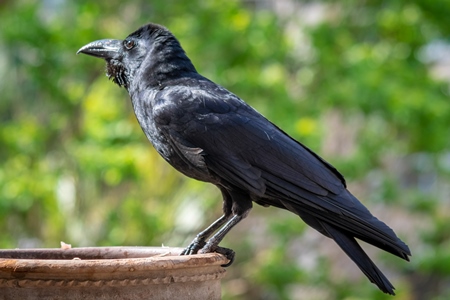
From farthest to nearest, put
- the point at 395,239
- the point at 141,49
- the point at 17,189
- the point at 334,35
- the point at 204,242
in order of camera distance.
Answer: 1. the point at 334,35
2. the point at 17,189
3. the point at 141,49
4. the point at 204,242
5. the point at 395,239

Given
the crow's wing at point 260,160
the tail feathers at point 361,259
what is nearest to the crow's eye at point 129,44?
the crow's wing at point 260,160

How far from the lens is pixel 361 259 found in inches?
112

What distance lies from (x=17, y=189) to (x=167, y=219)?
4.88 ft

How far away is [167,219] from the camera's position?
7781 millimetres

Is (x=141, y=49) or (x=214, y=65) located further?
(x=214, y=65)

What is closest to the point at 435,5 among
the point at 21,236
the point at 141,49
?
the point at 21,236

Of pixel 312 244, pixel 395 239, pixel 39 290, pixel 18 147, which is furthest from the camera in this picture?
pixel 312 244

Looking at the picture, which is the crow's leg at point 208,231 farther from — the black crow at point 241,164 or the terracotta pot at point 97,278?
the terracotta pot at point 97,278

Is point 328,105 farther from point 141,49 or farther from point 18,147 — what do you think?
point 141,49

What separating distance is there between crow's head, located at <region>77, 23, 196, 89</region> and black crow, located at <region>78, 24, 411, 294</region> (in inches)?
0.9

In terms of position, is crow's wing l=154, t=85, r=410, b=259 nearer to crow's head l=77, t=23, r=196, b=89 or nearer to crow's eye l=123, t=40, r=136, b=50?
crow's head l=77, t=23, r=196, b=89

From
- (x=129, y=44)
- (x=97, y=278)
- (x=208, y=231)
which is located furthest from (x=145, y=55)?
(x=97, y=278)

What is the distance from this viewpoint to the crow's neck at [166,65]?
343 cm

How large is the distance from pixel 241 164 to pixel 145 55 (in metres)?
0.82
